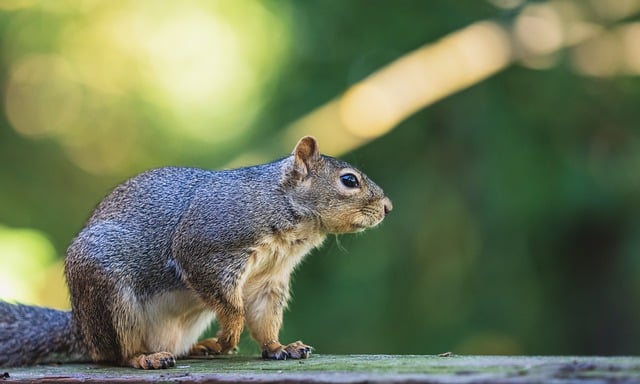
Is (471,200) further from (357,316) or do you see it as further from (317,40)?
(317,40)

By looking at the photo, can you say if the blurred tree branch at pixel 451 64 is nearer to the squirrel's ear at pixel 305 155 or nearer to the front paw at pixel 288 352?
the squirrel's ear at pixel 305 155

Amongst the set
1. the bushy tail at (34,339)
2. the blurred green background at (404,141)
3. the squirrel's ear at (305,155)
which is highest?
the blurred green background at (404,141)

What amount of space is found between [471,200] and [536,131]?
594 millimetres

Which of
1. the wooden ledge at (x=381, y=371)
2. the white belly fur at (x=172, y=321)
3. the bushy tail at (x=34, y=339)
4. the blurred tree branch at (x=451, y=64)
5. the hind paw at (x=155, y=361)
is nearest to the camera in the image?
the wooden ledge at (x=381, y=371)

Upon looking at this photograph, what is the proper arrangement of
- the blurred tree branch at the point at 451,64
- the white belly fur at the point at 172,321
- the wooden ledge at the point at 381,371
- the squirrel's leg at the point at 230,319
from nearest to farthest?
the wooden ledge at the point at 381,371 < the squirrel's leg at the point at 230,319 < the white belly fur at the point at 172,321 < the blurred tree branch at the point at 451,64

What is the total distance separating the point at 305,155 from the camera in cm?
358

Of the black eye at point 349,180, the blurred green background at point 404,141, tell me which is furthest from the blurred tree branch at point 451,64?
the black eye at point 349,180

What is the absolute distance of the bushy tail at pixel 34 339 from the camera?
338cm

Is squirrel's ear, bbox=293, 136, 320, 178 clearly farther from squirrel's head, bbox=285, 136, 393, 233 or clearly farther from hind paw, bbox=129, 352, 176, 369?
hind paw, bbox=129, 352, 176, 369

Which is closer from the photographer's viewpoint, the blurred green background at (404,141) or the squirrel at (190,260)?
the squirrel at (190,260)

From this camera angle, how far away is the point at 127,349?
318 centimetres

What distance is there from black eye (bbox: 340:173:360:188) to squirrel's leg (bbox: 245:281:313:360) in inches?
17.4

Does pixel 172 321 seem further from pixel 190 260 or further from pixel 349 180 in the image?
pixel 349 180

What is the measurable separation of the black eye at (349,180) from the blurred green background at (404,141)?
203cm
